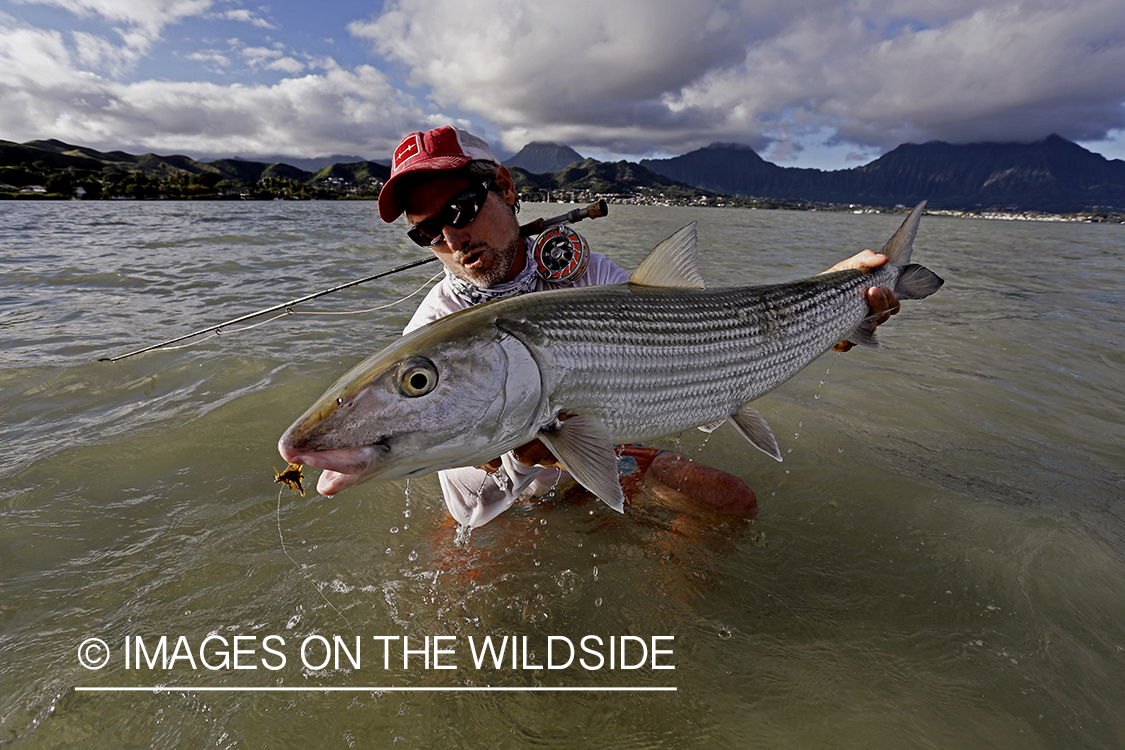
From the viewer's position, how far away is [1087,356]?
327 inches

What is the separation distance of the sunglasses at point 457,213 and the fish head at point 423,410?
55.4 inches

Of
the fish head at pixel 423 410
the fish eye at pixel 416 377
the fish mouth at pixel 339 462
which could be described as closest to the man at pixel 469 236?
the fish head at pixel 423 410

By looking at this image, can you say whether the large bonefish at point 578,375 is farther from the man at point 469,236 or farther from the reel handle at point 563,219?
the reel handle at point 563,219

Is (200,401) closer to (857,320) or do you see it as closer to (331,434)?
(331,434)

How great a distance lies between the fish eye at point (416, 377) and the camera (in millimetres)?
1873

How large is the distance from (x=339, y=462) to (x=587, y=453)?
1.01 metres

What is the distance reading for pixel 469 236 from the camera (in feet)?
11.0

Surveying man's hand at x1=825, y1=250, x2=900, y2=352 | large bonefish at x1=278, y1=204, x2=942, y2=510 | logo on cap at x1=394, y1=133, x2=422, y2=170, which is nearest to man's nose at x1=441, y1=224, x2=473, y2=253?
logo on cap at x1=394, y1=133, x2=422, y2=170

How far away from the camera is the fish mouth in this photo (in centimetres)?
169

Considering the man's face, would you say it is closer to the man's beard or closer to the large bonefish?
the man's beard

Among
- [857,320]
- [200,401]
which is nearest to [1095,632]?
[857,320]

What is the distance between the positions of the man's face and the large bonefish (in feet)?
3.71

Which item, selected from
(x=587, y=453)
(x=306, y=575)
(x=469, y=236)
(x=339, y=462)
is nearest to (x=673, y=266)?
(x=587, y=453)

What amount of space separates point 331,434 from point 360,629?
1.81m
